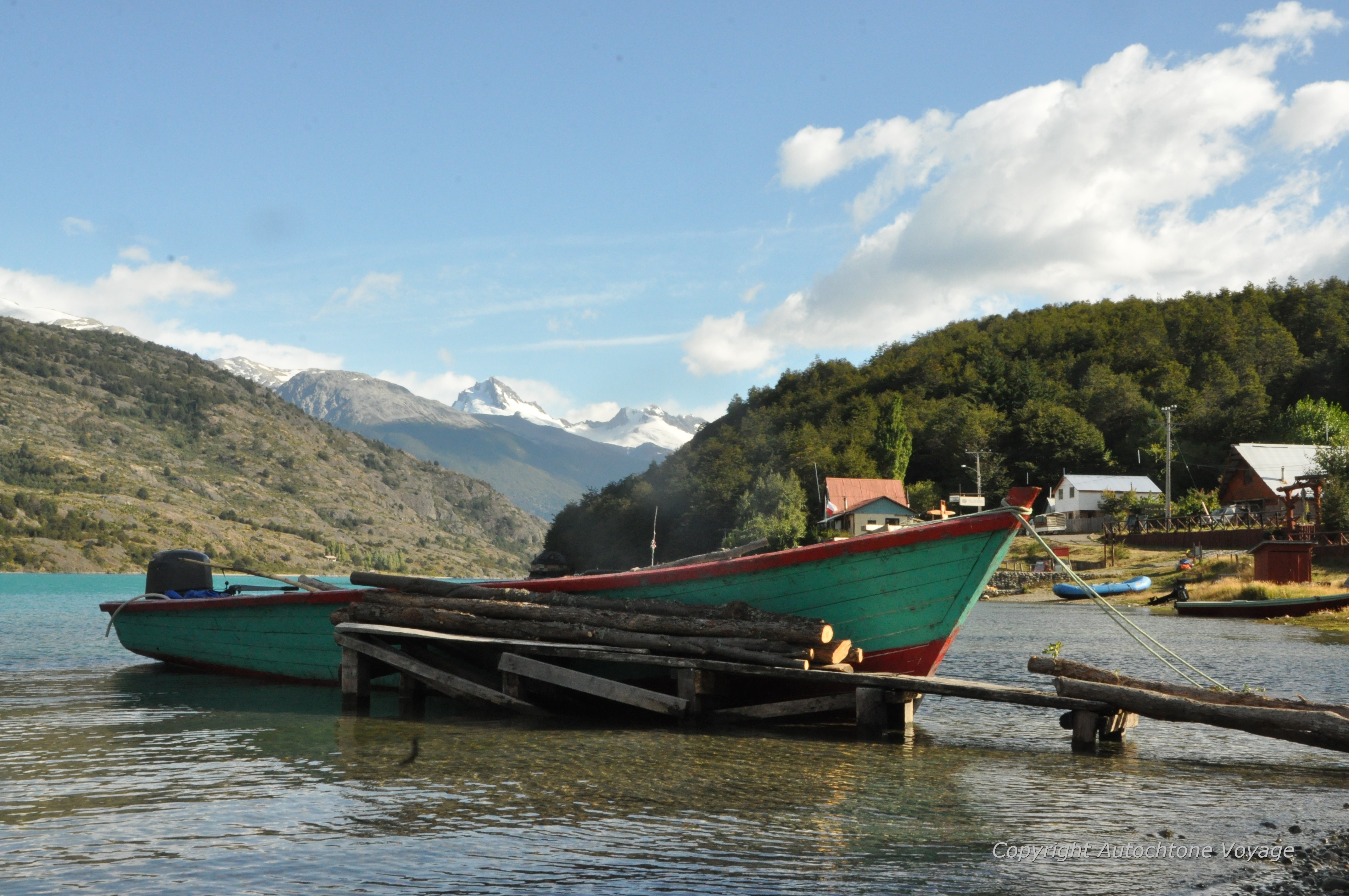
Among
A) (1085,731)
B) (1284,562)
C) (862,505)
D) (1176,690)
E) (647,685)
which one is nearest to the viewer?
(1176,690)

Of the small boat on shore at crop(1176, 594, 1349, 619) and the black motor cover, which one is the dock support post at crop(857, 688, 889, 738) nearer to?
the black motor cover

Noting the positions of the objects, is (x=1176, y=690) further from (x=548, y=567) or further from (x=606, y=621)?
(x=548, y=567)

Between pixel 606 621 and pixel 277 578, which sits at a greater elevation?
pixel 277 578

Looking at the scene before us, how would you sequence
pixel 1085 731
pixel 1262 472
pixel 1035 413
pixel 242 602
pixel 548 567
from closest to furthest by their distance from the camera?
1. pixel 1085 731
2. pixel 548 567
3. pixel 242 602
4. pixel 1262 472
5. pixel 1035 413

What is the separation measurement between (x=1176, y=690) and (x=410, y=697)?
10558 millimetres

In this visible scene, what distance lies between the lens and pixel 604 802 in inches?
363

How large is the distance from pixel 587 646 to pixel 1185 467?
4292 inches

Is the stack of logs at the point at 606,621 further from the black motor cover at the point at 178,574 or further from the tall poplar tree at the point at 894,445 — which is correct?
the tall poplar tree at the point at 894,445

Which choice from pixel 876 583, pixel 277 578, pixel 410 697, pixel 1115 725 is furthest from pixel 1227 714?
pixel 277 578

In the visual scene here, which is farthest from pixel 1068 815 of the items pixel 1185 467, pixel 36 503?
pixel 36 503

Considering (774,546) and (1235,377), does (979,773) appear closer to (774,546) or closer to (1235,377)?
(774,546)

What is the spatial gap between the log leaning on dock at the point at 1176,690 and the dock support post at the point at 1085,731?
42 centimetres

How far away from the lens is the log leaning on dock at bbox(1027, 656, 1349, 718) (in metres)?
10.5

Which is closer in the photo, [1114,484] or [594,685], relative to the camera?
[594,685]
